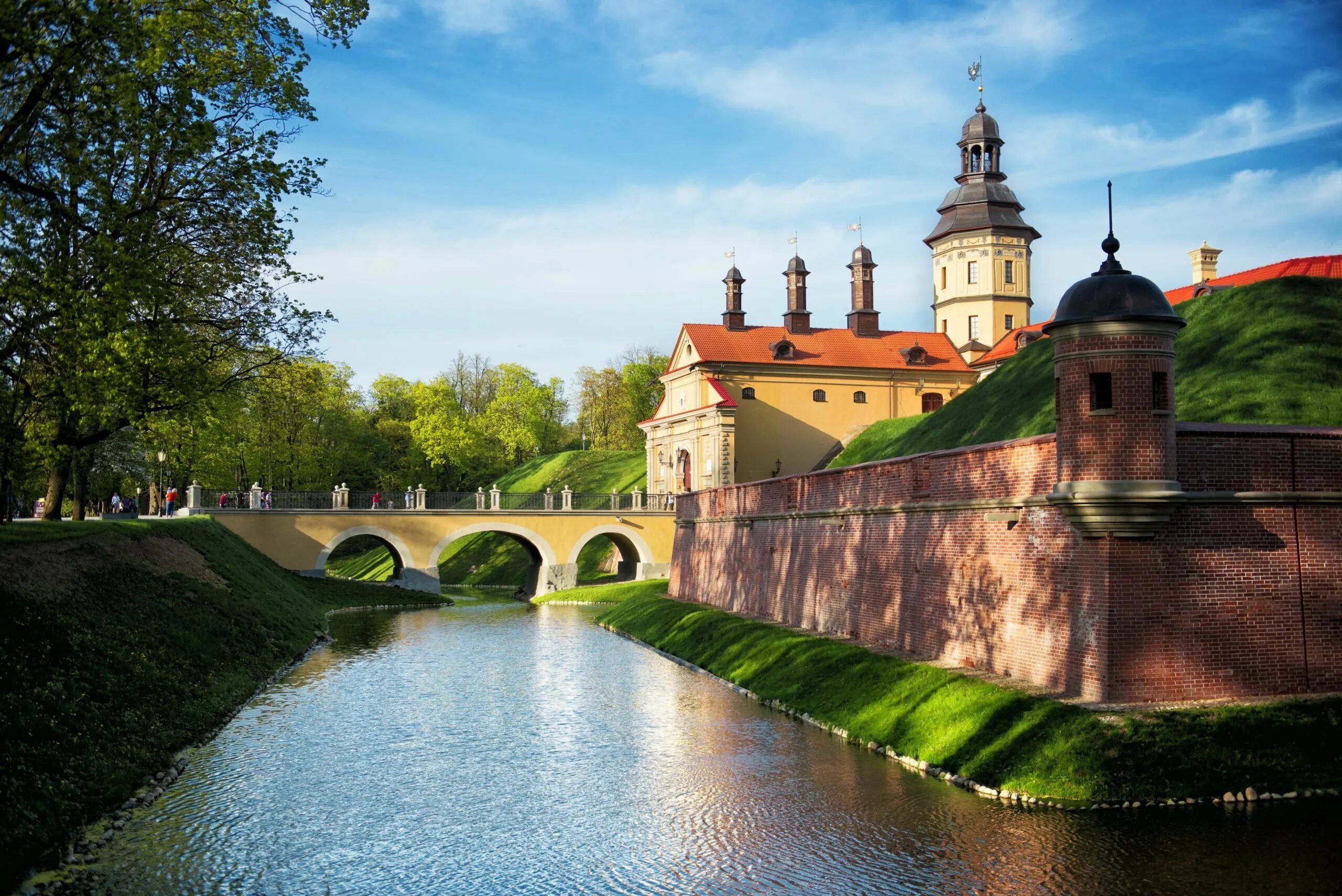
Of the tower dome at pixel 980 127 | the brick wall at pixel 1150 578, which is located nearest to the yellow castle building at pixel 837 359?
the tower dome at pixel 980 127

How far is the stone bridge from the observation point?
166 ft

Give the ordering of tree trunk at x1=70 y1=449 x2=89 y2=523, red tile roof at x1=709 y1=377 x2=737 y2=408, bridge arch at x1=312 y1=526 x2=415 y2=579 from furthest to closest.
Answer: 1. red tile roof at x1=709 y1=377 x2=737 y2=408
2. bridge arch at x1=312 y1=526 x2=415 y2=579
3. tree trunk at x1=70 y1=449 x2=89 y2=523

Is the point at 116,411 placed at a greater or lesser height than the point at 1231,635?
greater

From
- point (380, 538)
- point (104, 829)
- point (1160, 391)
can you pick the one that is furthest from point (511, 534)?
point (1160, 391)

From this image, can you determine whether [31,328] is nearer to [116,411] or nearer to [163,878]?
[116,411]

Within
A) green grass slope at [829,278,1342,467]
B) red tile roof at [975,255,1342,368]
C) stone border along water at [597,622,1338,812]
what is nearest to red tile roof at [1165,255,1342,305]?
red tile roof at [975,255,1342,368]

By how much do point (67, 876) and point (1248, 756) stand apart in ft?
44.6

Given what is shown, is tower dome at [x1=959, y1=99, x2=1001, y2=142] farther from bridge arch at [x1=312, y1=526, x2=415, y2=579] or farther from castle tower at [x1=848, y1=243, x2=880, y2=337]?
bridge arch at [x1=312, y1=526, x2=415, y2=579]

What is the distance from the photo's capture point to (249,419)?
5394 centimetres

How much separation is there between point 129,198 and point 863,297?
171 ft

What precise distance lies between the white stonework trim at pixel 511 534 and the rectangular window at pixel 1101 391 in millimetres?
40646

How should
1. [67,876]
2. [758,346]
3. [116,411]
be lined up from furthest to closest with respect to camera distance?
[758,346]
[116,411]
[67,876]

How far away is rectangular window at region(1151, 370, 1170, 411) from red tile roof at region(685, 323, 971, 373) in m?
44.8

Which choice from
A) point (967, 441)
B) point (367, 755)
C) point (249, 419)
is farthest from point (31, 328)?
point (249, 419)
